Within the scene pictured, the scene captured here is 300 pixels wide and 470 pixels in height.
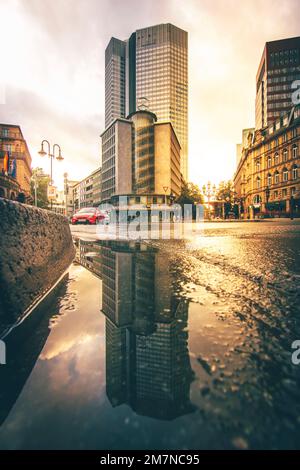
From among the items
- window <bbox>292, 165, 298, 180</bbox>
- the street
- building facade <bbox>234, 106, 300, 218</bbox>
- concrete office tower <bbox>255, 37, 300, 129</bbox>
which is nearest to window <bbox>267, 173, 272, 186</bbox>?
building facade <bbox>234, 106, 300, 218</bbox>

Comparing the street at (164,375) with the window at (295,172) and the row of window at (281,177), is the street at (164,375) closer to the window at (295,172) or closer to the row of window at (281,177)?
the window at (295,172)

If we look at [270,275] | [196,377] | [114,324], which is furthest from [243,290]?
[196,377]

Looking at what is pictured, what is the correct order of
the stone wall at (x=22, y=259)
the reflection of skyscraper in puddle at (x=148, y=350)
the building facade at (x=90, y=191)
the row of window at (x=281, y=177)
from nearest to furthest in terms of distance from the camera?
1. the reflection of skyscraper in puddle at (x=148, y=350)
2. the stone wall at (x=22, y=259)
3. the row of window at (x=281, y=177)
4. the building facade at (x=90, y=191)

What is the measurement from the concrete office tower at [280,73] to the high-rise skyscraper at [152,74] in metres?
51.4

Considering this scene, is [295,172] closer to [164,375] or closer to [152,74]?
[164,375]

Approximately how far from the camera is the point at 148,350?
1457 mm

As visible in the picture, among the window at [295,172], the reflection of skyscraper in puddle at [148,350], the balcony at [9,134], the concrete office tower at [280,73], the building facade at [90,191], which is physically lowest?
the reflection of skyscraper in puddle at [148,350]

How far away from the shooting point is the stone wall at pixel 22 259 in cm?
191

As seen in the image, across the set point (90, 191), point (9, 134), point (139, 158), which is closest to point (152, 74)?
point (90, 191)

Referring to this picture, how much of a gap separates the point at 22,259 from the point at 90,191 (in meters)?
92.1

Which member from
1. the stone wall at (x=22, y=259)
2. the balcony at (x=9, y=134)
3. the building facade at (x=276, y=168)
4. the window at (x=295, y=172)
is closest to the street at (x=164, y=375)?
the stone wall at (x=22, y=259)

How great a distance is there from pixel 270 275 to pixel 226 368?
2.32m
